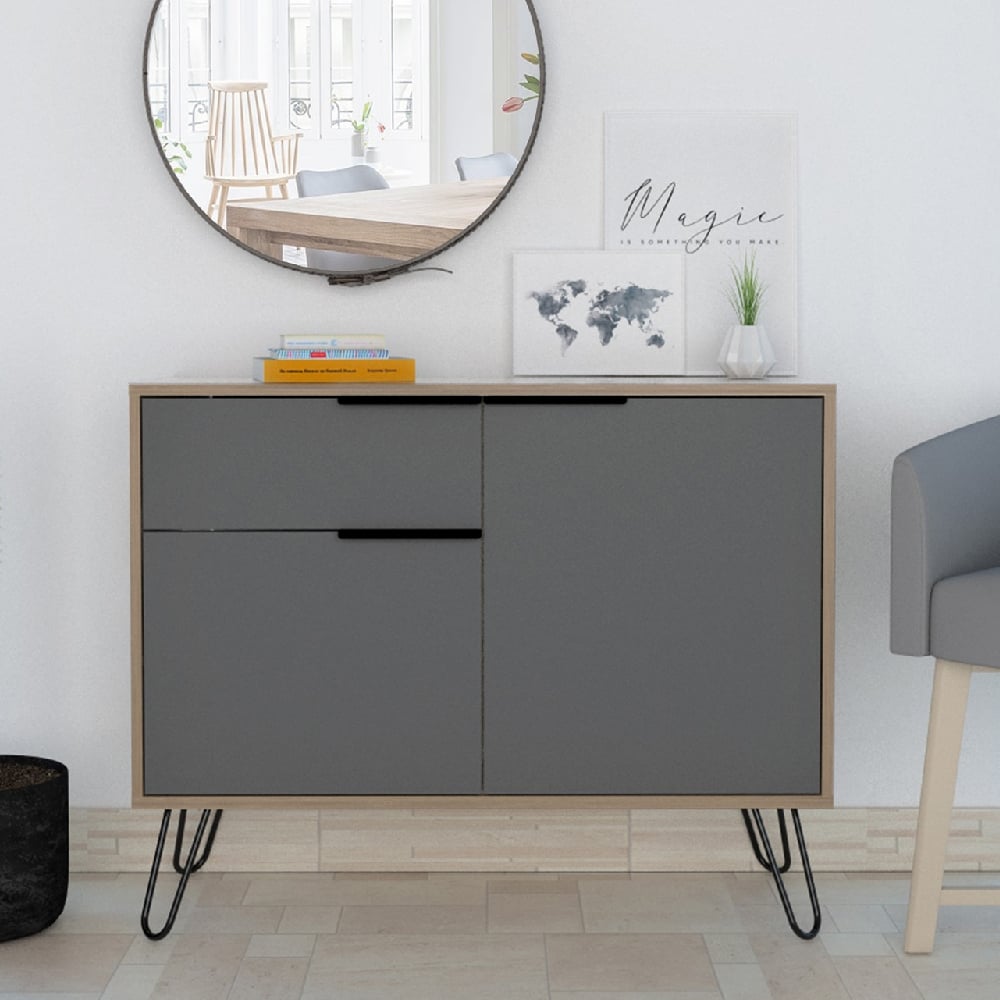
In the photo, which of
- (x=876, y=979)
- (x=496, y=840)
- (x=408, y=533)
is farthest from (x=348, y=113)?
(x=876, y=979)

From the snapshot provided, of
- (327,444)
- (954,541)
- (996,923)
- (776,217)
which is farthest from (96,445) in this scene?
(996,923)

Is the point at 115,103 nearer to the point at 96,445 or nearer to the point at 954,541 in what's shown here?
the point at 96,445

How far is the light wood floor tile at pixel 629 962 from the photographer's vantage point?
2.09 metres

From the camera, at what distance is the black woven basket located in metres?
2.23

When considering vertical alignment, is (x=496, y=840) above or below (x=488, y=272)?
below

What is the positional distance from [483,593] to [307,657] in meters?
0.30

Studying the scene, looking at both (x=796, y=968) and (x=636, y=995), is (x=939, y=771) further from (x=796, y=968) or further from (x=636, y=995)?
(x=636, y=995)

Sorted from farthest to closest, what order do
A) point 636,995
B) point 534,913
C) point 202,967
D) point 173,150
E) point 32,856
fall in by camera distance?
point 173,150
point 534,913
point 32,856
point 202,967
point 636,995

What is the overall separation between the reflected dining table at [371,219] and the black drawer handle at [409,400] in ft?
1.34

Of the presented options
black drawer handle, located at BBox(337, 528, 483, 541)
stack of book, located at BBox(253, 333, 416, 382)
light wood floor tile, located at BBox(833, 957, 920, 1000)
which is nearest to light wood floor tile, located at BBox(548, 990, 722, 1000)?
light wood floor tile, located at BBox(833, 957, 920, 1000)

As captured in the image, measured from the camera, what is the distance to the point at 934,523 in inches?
85.1

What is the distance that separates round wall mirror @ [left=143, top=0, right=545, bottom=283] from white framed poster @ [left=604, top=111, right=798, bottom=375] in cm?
20

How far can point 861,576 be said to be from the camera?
101 inches

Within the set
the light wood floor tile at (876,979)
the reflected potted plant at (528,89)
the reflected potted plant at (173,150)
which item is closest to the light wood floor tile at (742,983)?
the light wood floor tile at (876,979)
